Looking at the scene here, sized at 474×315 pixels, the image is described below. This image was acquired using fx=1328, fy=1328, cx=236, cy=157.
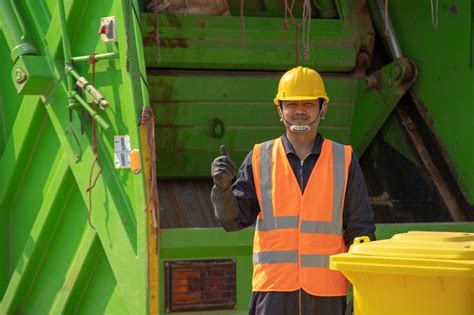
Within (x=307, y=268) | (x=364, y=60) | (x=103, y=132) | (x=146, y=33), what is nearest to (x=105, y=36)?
(x=103, y=132)

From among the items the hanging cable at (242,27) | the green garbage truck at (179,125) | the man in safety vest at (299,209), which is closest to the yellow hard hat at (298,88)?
the man in safety vest at (299,209)

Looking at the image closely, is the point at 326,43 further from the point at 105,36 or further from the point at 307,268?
the point at 307,268

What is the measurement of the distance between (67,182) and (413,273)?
201 centimetres

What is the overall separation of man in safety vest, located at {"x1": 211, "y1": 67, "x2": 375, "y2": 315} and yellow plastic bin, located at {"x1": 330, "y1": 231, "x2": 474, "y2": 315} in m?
0.42

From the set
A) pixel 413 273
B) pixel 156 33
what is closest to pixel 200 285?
pixel 413 273

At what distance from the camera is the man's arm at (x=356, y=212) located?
168 inches

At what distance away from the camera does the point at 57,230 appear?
537cm

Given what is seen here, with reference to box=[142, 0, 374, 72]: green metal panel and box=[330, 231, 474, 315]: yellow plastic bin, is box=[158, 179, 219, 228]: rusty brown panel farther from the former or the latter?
box=[330, 231, 474, 315]: yellow plastic bin

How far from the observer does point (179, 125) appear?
5859 mm

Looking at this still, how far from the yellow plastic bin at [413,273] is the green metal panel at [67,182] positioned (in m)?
1.05

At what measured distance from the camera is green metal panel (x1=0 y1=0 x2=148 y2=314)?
470cm

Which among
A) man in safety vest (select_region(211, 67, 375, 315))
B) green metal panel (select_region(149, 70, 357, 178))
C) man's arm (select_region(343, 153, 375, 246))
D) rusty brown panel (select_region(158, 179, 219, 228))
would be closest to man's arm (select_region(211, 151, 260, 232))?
man in safety vest (select_region(211, 67, 375, 315))

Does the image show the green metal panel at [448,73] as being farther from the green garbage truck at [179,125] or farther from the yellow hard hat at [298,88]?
the yellow hard hat at [298,88]

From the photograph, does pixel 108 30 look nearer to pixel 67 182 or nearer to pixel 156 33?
pixel 67 182
